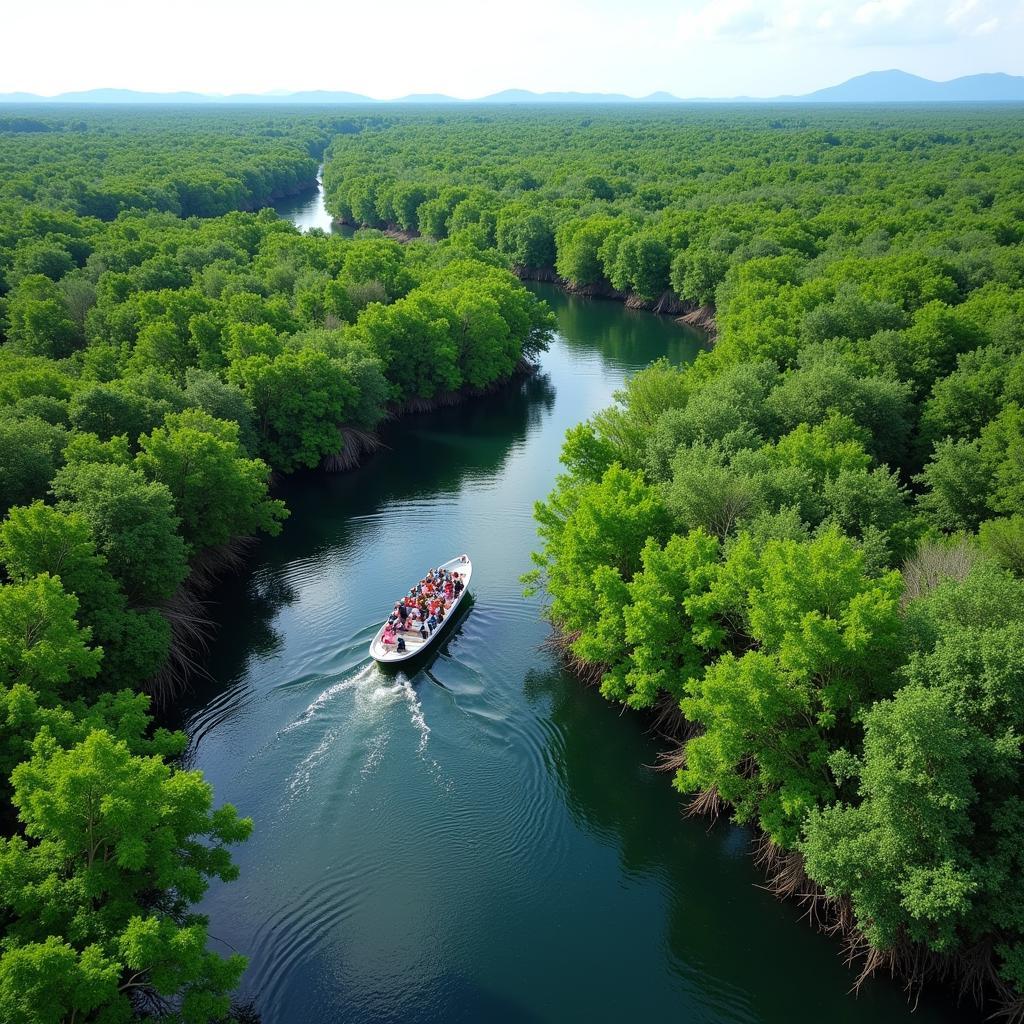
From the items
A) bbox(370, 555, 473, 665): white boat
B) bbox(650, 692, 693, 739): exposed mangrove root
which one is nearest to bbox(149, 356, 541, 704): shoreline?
bbox(370, 555, 473, 665): white boat

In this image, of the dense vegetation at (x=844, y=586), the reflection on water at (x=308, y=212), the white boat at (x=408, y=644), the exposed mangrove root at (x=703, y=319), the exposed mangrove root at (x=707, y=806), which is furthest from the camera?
the reflection on water at (x=308, y=212)

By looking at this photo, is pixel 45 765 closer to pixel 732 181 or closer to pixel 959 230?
pixel 959 230

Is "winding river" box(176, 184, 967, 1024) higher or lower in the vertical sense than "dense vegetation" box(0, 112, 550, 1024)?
lower

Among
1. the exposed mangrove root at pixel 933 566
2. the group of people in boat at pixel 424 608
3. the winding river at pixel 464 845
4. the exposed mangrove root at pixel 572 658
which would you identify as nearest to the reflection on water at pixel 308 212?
the group of people in boat at pixel 424 608

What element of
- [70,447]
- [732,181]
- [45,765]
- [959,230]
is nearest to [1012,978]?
[45,765]

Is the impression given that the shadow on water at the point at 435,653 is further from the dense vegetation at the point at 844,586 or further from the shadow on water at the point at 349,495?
the dense vegetation at the point at 844,586

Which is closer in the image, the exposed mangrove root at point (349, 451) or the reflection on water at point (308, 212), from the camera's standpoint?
the exposed mangrove root at point (349, 451)

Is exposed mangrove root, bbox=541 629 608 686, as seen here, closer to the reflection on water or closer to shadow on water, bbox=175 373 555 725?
shadow on water, bbox=175 373 555 725
